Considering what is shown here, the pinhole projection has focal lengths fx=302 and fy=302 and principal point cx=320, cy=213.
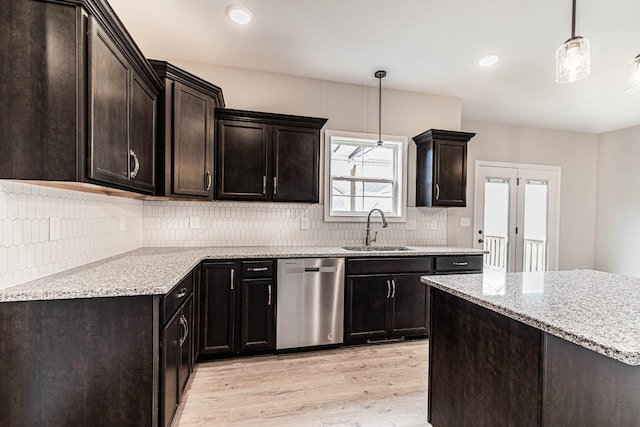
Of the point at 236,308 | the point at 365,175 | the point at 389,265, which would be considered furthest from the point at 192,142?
the point at 389,265

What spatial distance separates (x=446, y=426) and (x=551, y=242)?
15.0 ft

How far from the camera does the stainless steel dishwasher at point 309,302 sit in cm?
279

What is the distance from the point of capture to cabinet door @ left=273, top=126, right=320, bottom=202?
3039 millimetres

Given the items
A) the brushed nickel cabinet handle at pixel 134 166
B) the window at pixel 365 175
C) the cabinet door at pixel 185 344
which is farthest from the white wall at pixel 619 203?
the brushed nickel cabinet handle at pixel 134 166

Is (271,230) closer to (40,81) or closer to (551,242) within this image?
(40,81)

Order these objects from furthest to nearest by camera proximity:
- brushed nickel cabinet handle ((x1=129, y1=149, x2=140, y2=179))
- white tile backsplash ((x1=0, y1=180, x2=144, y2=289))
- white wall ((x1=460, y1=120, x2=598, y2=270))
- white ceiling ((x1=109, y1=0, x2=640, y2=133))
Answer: white wall ((x1=460, y1=120, x2=598, y2=270)) < white ceiling ((x1=109, y1=0, x2=640, y2=133)) < brushed nickel cabinet handle ((x1=129, y1=149, x2=140, y2=179)) < white tile backsplash ((x1=0, y1=180, x2=144, y2=289))

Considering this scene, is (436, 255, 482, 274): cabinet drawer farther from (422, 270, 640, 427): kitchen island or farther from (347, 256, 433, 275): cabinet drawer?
(422, 270, 640, 427): kitchen island

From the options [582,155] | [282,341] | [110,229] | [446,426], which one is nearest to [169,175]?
[110,229]

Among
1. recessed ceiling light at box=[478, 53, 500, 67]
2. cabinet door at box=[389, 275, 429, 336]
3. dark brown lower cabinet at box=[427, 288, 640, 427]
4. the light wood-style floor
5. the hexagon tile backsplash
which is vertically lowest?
the light wood-style floor

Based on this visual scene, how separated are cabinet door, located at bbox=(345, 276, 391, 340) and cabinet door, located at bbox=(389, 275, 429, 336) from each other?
0.09 meters

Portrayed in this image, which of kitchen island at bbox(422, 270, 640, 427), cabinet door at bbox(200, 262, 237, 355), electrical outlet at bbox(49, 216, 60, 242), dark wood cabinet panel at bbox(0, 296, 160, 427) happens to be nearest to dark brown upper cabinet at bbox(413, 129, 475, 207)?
kitchen island at bbox(422, 270, 640, 427)

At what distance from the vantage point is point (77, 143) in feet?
4.52

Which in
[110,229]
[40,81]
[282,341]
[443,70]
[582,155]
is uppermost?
[443,70]

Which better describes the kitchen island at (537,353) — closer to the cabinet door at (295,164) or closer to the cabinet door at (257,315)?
the cabinet door at (257,315)
